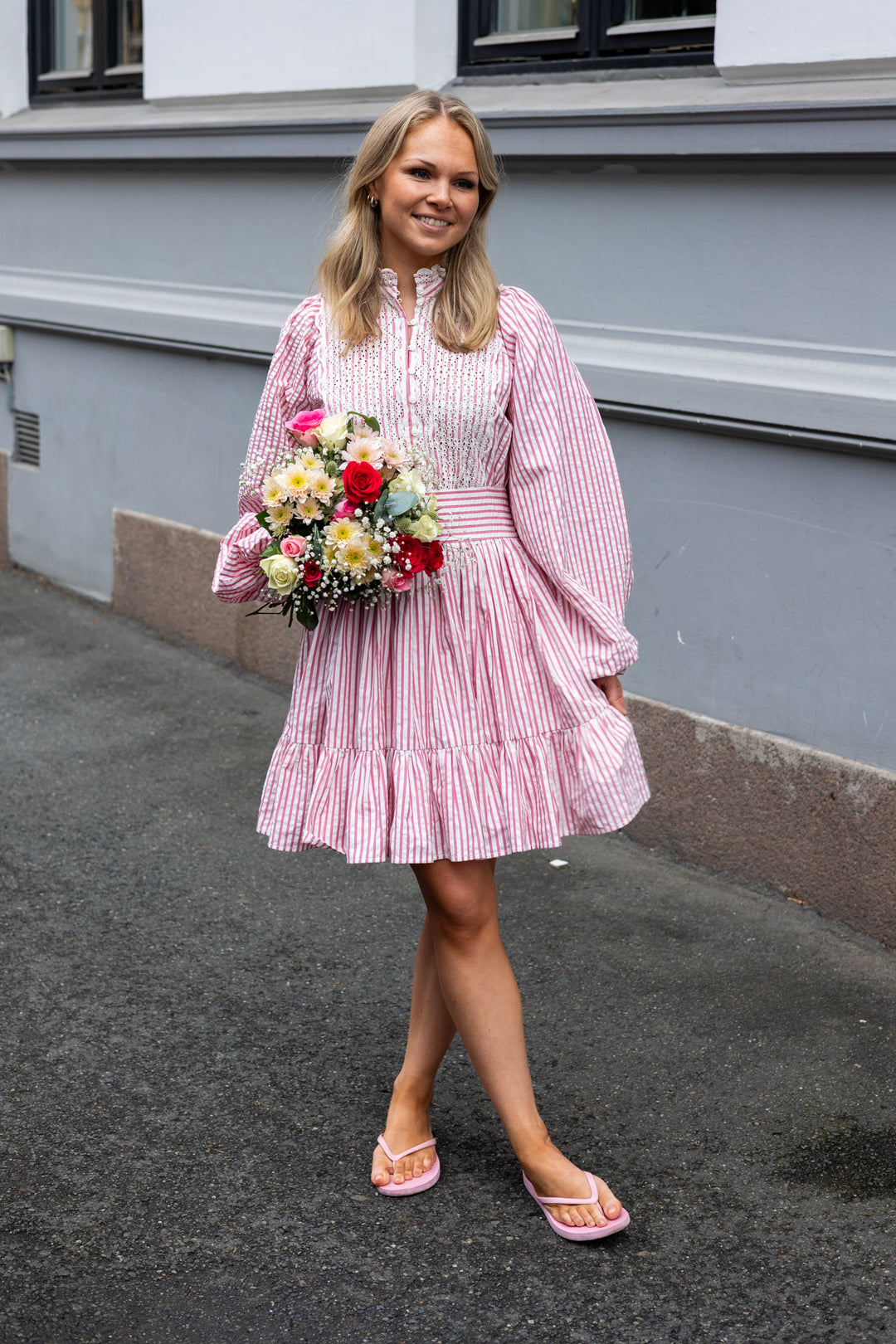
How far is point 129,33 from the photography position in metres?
7.81

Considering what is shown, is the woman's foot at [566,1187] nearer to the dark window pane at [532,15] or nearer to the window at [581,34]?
the window at [581,34]

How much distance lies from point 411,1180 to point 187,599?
4.46m

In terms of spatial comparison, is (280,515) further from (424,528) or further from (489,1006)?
(489,1006)

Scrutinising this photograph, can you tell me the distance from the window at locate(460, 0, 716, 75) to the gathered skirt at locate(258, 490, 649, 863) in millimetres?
2676

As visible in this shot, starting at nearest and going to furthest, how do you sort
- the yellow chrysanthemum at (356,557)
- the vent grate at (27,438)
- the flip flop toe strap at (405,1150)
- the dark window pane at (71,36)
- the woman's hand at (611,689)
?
the yellow chrysanthemum at (356,557) < the woman's hand at (611,689) < the flip flop toe strap at (405,1150) < the dark window pane at (71,36) < the vent grate at (27,438)

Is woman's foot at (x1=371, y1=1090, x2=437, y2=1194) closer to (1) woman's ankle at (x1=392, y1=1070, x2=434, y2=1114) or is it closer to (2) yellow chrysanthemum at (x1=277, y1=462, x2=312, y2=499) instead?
(1) woman's ankle at (x1=392, y1=1070, x2=434, y2=1114)

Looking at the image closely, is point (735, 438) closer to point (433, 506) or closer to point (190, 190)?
point (433, 506)

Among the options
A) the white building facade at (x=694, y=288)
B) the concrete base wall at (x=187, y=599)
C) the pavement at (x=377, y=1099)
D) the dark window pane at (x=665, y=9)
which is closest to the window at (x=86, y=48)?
the white building facade at (x=694, y=288)

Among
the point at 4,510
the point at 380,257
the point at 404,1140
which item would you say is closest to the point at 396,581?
the point at 380,257

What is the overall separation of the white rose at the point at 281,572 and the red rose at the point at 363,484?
17 centimetres

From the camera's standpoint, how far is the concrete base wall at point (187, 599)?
6.80 meters

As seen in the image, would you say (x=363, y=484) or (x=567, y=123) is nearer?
(x=363, y=484)

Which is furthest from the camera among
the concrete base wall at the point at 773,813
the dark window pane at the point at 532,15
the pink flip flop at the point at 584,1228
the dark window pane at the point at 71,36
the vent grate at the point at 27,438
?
the vent grate at the point at 27,438

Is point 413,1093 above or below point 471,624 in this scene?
below
